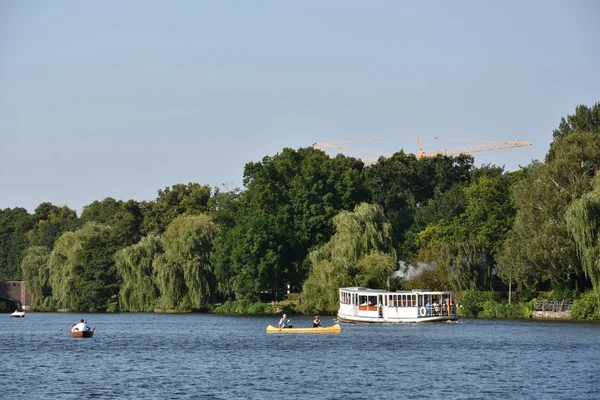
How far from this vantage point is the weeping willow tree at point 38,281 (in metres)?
138

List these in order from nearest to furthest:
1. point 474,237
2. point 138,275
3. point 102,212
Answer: point 474,237 → point 138,275 → point 102,212

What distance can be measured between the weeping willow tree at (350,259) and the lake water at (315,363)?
14.5 m

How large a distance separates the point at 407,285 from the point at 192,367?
160ft

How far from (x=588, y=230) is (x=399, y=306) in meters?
16.5

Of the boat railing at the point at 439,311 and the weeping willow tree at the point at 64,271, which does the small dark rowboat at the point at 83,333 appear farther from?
the weeping willow tree at the point at 64,271

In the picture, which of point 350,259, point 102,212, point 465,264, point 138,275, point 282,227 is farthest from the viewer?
point 102,212

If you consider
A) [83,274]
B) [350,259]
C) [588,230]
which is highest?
[588,230]

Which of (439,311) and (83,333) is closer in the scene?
Result: (83,333)

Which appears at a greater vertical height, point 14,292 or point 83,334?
point 14,292

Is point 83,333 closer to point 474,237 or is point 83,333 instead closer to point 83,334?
point 83,334

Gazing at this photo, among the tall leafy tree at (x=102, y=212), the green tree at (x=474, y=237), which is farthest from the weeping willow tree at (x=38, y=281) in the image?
the green tree at (x=474, y=237)

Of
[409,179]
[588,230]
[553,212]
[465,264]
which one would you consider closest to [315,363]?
[588,230]

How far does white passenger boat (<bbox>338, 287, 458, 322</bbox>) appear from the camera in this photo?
3393 inches

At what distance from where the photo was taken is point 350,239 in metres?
100
